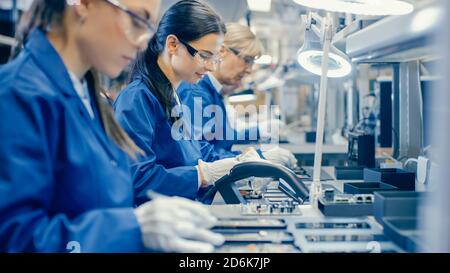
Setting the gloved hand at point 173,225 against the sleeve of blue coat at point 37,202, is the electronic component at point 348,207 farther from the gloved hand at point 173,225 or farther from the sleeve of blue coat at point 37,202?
the sleeve of blue coat at point 37,202

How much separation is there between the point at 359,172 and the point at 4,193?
60.3 inches

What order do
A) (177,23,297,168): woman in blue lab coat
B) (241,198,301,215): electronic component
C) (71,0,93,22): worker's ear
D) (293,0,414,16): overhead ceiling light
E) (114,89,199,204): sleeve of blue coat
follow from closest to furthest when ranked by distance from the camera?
(71,0,93,22): worker's ear → (293,0,414,16): overhead ceiling light → (241,198,301,215): electronic component → (114,89,199,204): sleeve of blue coat → (177,23,297,168): woman in blue lab coat

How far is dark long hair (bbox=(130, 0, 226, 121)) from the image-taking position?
67.1 inches

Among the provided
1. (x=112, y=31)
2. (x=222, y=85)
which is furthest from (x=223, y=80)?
(x=112, y=31)

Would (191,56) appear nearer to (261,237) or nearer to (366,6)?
(366,6)

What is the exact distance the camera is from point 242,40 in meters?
2.69

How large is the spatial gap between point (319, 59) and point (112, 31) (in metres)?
0.98

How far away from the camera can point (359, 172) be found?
1.96 metres

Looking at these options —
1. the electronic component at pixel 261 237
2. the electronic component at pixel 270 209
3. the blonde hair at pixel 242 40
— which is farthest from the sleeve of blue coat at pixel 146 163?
the blonde hair at pixel 242 40

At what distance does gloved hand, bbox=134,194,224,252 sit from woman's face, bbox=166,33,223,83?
99 centimetres

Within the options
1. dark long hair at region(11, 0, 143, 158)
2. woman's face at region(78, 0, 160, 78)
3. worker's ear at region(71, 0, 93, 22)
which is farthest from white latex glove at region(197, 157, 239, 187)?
worker's ear at region(71, 0, 93, 22)

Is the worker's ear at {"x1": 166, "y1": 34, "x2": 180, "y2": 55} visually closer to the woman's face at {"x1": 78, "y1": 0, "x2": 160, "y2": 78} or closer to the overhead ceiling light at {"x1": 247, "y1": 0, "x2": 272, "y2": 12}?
the woman's face at {"x1": 78, "y1": 0, "x2": 160, "y2": 78}

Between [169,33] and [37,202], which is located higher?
Answer: [169,33]
